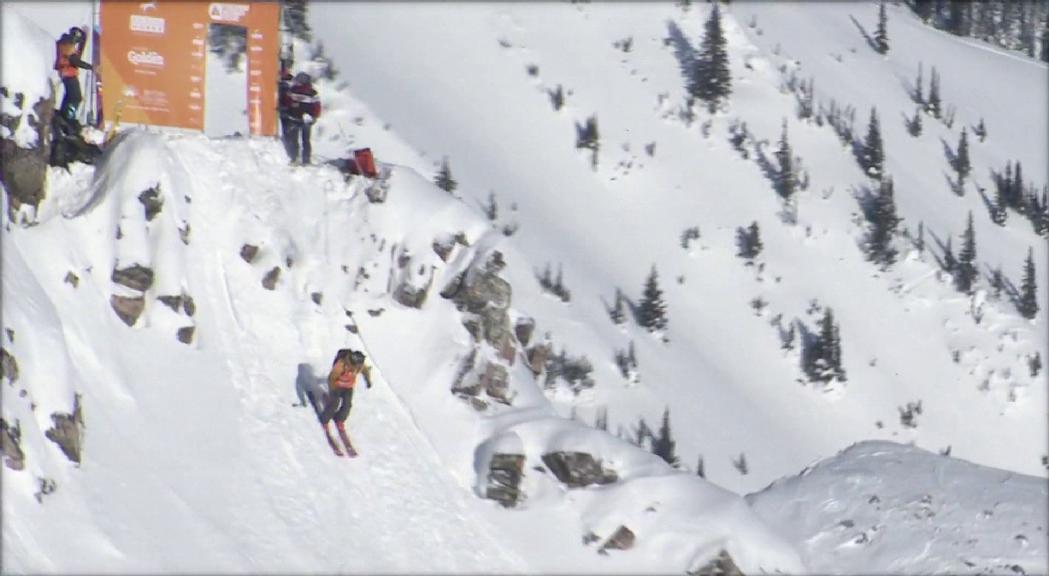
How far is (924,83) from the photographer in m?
40.2

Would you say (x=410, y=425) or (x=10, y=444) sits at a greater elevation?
(x=10, y=444)

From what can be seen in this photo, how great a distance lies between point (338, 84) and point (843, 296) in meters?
9.67

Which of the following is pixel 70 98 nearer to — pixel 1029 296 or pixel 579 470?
pixel 579 470

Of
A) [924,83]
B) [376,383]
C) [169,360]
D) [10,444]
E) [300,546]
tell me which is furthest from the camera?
[924,83]

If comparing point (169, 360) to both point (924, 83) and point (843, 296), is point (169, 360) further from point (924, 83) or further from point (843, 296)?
point (924, 83)

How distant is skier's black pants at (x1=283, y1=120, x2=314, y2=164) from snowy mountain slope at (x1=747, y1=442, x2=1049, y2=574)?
646 centimetres

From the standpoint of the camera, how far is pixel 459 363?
19109 mm

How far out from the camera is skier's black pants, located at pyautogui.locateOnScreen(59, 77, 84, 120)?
59.3ft

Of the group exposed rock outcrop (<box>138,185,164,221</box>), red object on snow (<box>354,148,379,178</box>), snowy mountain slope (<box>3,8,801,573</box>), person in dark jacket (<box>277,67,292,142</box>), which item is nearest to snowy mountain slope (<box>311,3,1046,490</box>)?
snowy mountain slope (<box>3,8,801,573</box>)

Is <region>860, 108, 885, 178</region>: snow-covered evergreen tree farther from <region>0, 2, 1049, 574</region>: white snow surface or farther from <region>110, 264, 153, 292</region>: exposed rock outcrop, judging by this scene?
<region>110, 264, 153, 292</region>: exposed rock outcrop

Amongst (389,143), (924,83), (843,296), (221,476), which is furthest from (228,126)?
(924,83)

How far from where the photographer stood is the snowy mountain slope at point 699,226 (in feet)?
89.8

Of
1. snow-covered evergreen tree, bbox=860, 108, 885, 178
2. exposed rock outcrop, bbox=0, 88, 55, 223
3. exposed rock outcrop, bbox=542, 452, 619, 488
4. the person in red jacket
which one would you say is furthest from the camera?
snow-covered evergreen tree, bbox=860, 108, 885, 178

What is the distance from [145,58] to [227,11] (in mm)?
1042
